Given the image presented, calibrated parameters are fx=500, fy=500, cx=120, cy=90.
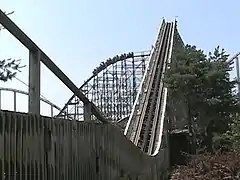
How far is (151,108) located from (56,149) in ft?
68.7

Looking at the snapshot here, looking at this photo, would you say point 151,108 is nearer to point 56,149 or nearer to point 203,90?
point 203,90

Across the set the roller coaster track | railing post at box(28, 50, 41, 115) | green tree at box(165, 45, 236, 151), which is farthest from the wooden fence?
green tree at box(165, 45, 236, 151)

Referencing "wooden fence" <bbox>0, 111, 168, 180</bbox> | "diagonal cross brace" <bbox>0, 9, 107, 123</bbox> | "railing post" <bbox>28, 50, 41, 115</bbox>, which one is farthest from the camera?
"railing post" <bbox>28, 50, 41, 115</bbox>

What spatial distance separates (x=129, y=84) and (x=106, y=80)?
190 cm

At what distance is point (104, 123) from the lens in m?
7.79

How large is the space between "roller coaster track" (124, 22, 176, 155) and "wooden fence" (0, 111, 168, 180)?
11.1 meters

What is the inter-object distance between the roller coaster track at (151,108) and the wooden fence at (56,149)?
438 inches

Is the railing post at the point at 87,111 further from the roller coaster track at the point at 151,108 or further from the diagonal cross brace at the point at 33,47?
the roller coaster track at the point at 151,108

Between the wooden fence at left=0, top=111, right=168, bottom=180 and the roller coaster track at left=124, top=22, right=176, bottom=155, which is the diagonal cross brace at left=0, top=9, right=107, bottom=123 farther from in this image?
the roller coaster track at left=124, top=22, right=176, bottom=155

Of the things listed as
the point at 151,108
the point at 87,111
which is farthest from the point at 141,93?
the point at 87,111

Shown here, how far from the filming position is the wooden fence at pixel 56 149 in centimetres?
471

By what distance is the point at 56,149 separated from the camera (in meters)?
5.64

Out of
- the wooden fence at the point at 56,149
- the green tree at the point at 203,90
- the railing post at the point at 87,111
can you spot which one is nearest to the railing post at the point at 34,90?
the wooden fence at the point at 56,149

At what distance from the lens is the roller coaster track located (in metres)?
22.8
